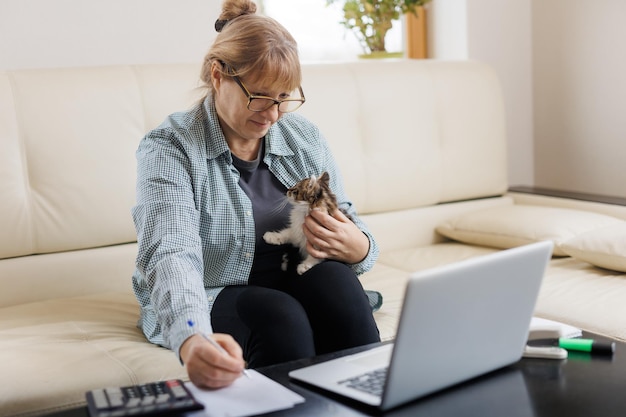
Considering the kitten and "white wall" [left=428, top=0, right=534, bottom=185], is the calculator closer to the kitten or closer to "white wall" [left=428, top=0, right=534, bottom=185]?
the kitten

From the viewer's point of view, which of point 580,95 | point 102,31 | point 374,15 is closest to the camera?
point 102,31

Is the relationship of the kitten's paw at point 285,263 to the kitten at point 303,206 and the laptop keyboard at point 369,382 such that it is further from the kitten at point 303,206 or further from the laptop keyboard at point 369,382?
the laptop keyboard at point 369,382

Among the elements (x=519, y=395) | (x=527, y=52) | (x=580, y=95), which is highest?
(x=527, y=52)

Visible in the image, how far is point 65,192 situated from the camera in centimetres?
234

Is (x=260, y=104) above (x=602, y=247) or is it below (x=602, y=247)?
above

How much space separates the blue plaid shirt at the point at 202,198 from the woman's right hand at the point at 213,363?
263 millimetres

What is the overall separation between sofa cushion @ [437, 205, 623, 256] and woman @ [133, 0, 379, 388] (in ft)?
2.76

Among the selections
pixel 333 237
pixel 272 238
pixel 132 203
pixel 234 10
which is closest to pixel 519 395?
pixel 333 237

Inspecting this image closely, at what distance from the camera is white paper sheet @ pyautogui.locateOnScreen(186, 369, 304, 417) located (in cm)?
120

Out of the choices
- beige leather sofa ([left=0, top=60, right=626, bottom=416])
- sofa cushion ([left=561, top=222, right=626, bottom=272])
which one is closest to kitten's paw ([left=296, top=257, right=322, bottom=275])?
beige leather sofa ([left=0, top=60, right=626, bottom=416])

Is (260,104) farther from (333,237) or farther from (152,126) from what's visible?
(152,126)

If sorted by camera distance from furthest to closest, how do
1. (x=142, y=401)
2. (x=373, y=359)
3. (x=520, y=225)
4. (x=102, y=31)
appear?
(x=102, y=31) → (x=520, y=225) → (x=373, y=359) → (x=142, y=401)

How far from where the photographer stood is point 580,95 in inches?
140

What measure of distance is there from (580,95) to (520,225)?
109 cm
